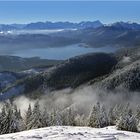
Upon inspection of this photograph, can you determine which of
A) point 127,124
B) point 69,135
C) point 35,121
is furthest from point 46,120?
point 69,135

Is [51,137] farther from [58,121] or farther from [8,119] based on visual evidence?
[58,121]

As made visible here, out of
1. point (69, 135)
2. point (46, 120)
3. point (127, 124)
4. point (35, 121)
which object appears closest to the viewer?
point (69, 135)

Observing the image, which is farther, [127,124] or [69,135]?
[127,124]

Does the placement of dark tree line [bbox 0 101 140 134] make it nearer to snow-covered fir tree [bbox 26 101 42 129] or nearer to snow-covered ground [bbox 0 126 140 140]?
snow-covered fir tree [bbox 26 101 42 129]

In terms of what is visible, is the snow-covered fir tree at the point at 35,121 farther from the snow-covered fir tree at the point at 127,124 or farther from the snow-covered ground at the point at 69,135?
the snow-covered ground at the point at 69,135

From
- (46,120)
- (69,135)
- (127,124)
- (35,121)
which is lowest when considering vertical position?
(46,120)

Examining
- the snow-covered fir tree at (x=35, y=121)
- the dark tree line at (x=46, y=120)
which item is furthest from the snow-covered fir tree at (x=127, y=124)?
the snow-covered fir tree at (x=35, y=121)

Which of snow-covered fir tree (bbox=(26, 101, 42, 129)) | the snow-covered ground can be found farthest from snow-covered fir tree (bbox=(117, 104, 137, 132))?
snow-covered fir tree (bbox=(26, 101, 42, 129))

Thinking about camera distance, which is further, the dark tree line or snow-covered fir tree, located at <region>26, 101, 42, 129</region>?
snow-covered fir tree, located at <region>26, 101, 42, 129</region>

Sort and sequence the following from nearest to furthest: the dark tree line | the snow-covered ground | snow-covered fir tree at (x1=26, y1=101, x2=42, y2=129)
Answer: the snow-covered ground < the dark tree line < snow-covered fir tree at (x1=26, y1=101, x2=42, y2=129)

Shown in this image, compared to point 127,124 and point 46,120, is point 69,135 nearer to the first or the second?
point 127,124

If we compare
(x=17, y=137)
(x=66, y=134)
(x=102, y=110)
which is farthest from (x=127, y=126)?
(x=17, y=137)
